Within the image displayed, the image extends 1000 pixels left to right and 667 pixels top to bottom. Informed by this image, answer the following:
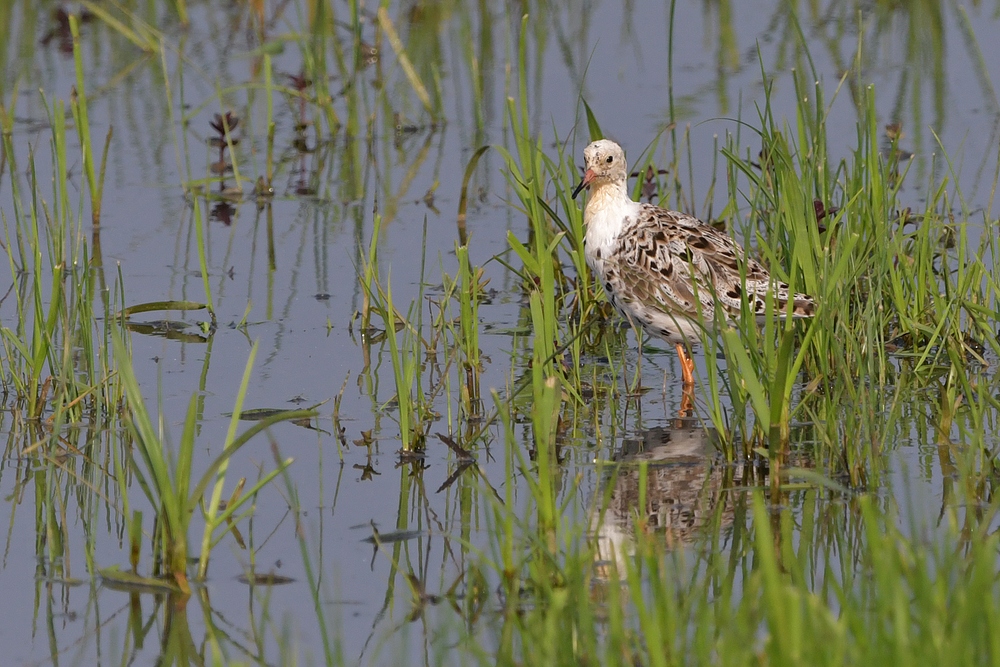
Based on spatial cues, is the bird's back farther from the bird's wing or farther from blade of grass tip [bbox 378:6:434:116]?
blade of grass tip [bbox 378:6:434:116]

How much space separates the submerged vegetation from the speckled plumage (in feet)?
0.74

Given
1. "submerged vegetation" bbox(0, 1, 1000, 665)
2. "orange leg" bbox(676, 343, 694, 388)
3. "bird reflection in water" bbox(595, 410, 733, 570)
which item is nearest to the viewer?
"submerged vegetation" bbox(0, 1, 1000, 665)

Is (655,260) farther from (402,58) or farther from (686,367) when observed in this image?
(402,58)

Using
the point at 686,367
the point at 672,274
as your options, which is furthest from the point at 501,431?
the point at 672,274

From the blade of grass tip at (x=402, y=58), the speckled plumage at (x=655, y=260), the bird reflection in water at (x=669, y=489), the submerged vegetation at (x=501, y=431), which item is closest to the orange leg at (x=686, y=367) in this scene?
the speckled plumage at (x=655, y=260)

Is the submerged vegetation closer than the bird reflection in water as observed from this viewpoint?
Yes

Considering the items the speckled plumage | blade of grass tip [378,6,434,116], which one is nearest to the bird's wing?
the speckled plumage

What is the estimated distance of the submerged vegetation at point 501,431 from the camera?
169 inches

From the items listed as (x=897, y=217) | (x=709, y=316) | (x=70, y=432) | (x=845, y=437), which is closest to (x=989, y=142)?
(x=897, y=217)

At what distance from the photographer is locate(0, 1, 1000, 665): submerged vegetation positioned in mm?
4297

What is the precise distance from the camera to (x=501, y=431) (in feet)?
22.0

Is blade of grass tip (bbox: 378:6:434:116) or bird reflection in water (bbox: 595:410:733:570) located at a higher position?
blade of grass tip (bbox: 378:6:434:116)

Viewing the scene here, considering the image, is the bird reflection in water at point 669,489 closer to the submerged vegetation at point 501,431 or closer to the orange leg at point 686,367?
the submerged vegetation at point 501,431

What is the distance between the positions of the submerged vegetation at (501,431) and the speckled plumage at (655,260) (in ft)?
0.74
